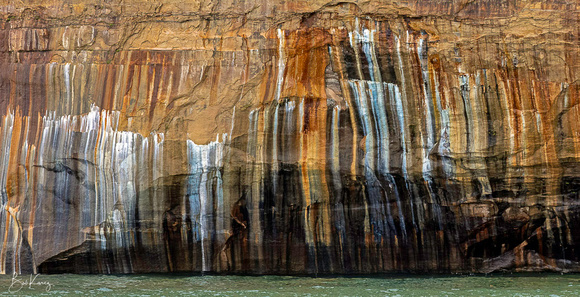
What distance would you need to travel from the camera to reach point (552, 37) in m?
8.27

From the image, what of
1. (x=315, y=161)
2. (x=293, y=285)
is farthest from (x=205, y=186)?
(x=293, y=285)

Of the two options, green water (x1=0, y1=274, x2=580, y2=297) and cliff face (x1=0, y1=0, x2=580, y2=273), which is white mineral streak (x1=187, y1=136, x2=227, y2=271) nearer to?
cliff face (x1=0, y1=0, x2=580, y2=273)

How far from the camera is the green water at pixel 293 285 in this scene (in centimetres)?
702

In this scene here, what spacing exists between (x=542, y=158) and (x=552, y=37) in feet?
5.68

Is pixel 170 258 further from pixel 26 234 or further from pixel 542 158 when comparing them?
pixel 542 158

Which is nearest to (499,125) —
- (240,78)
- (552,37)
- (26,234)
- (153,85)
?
(552,37)

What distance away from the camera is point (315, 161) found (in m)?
7.99

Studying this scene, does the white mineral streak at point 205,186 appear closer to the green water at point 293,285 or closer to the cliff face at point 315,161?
the cliff face at point 315,161

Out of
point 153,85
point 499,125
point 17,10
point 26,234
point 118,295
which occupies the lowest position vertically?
point 118,295

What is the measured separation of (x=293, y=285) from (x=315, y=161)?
1655 mm

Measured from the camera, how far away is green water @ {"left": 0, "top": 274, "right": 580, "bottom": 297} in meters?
7.02

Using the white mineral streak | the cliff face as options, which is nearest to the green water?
the cliff face

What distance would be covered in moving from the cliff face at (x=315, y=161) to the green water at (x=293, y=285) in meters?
0.29

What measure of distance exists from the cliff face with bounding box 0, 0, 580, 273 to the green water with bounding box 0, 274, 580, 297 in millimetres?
292
